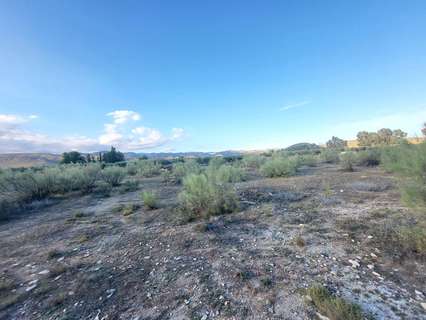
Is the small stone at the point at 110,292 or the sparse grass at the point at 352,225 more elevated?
the sparse grass at the point at 352,225

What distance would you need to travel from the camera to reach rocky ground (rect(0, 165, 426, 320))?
2.82 meters

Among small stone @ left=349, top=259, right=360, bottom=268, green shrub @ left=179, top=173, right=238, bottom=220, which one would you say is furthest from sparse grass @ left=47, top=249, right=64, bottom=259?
small stone @ left=349, top=259, right=360, bottom=268

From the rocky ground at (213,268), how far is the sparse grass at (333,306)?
6.0 inches

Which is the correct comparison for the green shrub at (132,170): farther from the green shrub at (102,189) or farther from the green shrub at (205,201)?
the green shrub at (205,201)

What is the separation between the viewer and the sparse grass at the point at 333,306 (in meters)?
2.34

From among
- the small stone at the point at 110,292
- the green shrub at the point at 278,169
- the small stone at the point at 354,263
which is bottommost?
the small stone at the point at 110,292

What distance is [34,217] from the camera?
9.16m

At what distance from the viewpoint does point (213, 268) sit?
12.4 feet

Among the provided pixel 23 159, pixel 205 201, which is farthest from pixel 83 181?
pixel 23 159

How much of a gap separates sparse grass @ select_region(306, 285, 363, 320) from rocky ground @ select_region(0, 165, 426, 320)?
0.50 feet

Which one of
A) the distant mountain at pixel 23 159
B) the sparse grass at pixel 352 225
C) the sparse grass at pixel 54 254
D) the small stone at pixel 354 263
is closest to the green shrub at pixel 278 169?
the sparse grass at pixel 352 225

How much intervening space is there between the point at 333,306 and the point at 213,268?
200 centimetres

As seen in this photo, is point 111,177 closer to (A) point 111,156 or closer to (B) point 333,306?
(B) point 333,306

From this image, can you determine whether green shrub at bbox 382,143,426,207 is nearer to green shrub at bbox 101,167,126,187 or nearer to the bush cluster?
the bush cluster
